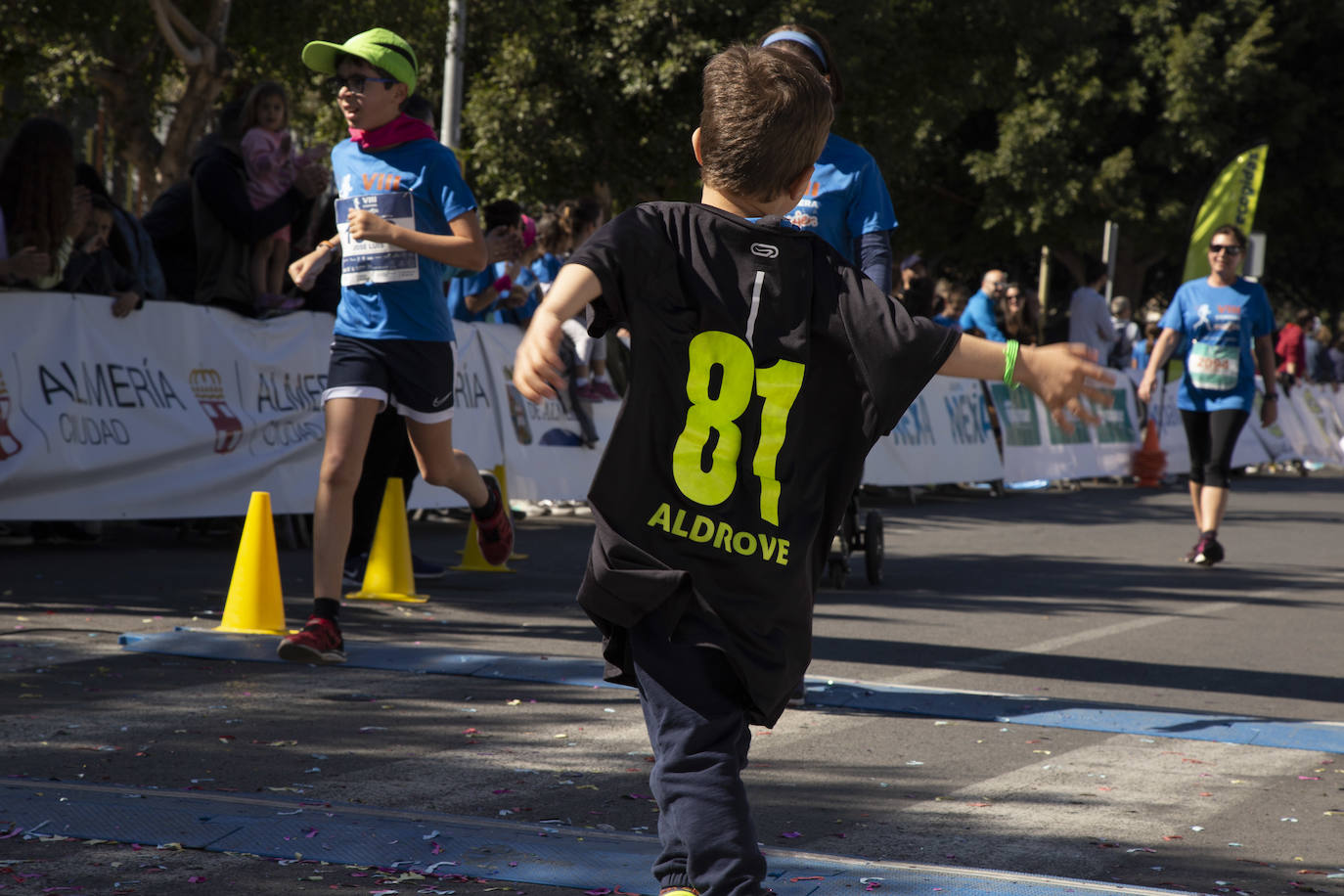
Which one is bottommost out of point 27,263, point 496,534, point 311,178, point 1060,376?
point 496,534

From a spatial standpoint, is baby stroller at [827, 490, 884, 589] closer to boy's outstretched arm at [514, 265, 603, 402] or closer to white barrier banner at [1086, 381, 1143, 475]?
boy's outstretched arm at [514, 265, 603, 402]

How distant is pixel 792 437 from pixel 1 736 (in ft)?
8.79

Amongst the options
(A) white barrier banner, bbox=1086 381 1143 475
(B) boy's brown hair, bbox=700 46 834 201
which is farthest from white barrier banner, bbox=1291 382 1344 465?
(B) boy's brown hair, bbox=700 46 834 201

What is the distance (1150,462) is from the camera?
69.1 ft

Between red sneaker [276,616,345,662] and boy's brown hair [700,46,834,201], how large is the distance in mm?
3322

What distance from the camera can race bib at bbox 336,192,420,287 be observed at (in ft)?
20.4

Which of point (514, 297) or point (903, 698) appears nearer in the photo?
point (903, 698)

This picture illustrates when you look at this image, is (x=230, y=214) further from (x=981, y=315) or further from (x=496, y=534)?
(x=981, y=315)

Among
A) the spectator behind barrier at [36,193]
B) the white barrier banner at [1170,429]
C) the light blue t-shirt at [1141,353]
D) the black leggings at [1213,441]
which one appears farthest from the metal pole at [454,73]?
the spectator behind barrier at [36,193]

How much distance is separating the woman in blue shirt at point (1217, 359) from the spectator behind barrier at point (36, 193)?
21.5 ft

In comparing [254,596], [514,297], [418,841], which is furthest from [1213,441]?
[418,841]

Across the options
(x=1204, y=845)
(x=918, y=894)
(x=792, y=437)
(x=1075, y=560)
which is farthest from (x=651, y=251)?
(x=1075, y=560)

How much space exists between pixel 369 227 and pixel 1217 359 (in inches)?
272

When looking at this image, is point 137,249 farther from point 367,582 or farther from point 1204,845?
point 1204,845
